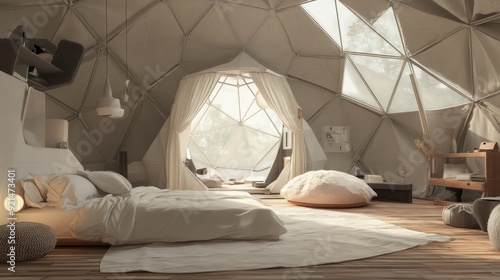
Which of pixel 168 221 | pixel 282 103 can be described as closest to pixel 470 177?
pixel 282 103

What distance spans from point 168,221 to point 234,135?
10.2m

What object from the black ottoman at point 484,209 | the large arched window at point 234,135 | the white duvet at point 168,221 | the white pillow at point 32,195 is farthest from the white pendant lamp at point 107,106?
the large arched window at point 234,135

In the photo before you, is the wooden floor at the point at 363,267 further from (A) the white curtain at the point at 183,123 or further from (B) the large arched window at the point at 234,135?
(B) the large arched window at the point at 234,135

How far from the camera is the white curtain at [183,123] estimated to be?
9.10 metres

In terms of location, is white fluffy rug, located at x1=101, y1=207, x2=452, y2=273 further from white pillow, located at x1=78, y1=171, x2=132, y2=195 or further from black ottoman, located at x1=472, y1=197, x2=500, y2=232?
white pillow, located at x1=78, y1=171, x2=132, y2=195

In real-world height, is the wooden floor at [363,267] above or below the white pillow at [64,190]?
below

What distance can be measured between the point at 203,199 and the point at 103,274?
5.64 ft

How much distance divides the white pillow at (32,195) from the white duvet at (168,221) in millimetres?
485

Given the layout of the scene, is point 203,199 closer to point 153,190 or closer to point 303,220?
point 153,190

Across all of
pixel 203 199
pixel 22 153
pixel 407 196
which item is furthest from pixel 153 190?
pixel 407 196

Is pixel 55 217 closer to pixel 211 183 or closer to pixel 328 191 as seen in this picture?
pixel 328 191

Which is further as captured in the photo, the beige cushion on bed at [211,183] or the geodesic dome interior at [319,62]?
the beige cushion on bed at [211,183]

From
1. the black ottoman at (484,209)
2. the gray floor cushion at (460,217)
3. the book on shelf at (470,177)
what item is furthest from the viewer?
the book on shelf at (470,177)

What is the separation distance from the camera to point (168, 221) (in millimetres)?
4027
